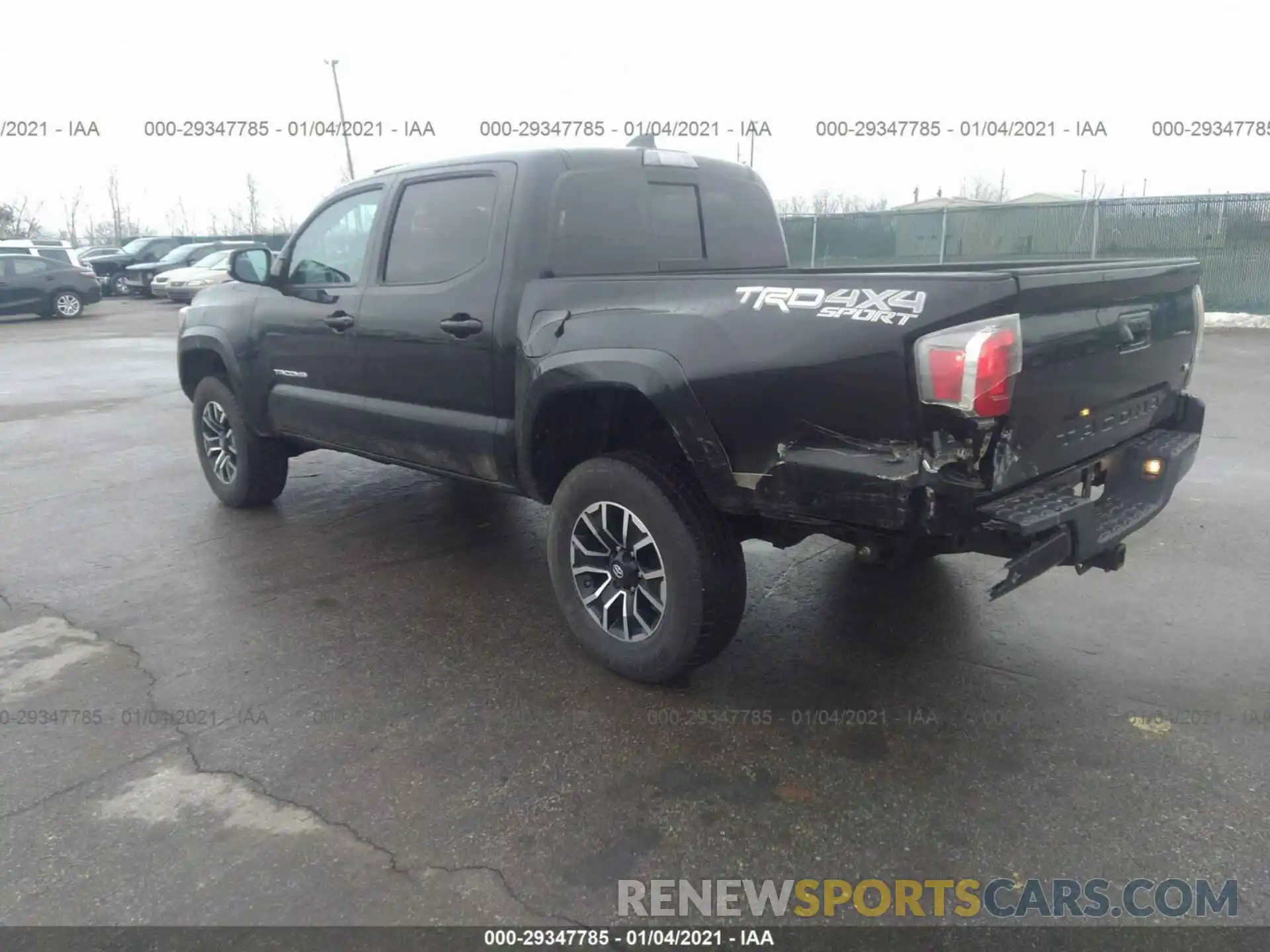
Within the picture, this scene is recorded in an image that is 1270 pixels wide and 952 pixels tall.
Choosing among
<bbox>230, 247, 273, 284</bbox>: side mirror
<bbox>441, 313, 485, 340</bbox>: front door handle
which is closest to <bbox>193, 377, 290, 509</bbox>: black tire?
<bbox>230, 247, 273, 284</bbox>: side mirror

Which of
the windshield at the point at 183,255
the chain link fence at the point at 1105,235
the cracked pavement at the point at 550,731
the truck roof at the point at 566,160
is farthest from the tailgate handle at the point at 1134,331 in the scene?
the windshield at the point at 183,255

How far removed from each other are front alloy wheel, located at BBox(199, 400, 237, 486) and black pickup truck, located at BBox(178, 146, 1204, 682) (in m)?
1.02

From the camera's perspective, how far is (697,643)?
334cm

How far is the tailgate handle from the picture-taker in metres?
3.15

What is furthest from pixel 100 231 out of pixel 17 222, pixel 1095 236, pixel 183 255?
pixel 1095 236

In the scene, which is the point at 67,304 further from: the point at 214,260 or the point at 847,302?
the point at 847,302

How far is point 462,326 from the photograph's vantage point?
4020mm

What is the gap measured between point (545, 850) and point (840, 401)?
1.55 meters

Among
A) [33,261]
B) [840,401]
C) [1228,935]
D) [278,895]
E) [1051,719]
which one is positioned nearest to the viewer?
[1228,935]

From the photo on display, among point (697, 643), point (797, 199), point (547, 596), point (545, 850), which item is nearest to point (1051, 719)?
point (697, 643)

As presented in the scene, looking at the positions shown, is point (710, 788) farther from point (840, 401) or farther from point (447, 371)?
point (447, 371)

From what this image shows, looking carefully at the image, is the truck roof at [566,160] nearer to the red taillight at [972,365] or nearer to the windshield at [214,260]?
the red taillight at [972,365]

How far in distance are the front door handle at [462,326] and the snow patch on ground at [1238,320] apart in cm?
1476

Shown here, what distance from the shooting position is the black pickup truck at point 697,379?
2719 millimetres
